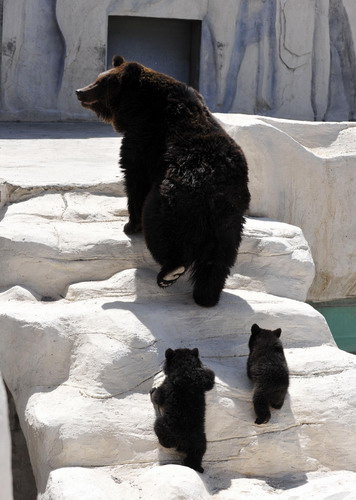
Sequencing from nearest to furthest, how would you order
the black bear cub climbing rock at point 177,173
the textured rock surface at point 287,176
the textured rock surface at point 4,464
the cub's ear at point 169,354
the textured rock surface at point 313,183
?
the textured rock surface at point 4,464, the cub's ear at point 169,354, the black bear cub climbing rock at point 177,173, the textured rock surface at point 287,176, the textured rock surface at point 313,183

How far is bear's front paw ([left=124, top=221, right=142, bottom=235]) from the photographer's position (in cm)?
→ 571

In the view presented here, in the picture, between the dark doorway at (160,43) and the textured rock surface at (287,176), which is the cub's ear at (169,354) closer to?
the textured rock surface at (287,176)

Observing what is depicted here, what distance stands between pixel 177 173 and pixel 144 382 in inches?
48.7

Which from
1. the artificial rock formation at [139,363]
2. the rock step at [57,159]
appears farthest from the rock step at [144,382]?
the rock step at [57,159]

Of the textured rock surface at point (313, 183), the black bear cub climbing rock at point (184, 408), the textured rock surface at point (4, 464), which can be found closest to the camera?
the textured rock surface at point (4, 464)

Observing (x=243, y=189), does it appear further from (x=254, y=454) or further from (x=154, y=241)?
(x=254, y=454)

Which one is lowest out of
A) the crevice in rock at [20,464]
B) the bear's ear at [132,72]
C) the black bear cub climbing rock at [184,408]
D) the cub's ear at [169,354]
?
the crevice in rock at [20,464]

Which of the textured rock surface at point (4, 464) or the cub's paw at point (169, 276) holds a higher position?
the textured rock surface at point (4, 464)

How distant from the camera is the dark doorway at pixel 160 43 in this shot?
1267cm

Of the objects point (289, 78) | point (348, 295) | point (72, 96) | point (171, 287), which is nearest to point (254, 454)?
point (171, 287)

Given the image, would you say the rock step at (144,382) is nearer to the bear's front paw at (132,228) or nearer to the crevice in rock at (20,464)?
the crevice in rock at (20,464)

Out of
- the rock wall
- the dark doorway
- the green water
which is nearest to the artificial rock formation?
the green water

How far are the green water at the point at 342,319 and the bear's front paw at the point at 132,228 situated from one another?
3.30 meters

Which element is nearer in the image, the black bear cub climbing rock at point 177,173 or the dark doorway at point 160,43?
the black bear cub climbing rock at point 177,173
